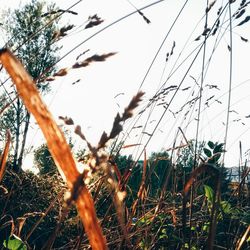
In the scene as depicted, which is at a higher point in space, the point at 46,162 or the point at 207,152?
the point at 46,162

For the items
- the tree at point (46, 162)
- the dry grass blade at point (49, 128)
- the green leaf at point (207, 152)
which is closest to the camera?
the dry grass blade at point (49, 128)

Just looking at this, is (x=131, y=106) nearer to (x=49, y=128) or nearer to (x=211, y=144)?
(x=49, y=128)

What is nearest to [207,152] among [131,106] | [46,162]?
[131,106]

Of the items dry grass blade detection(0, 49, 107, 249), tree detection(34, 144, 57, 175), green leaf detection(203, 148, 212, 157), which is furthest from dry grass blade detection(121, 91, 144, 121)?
green leaf detection(203, 148, 212, 157)

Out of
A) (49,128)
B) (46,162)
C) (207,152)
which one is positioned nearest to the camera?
(49,128)

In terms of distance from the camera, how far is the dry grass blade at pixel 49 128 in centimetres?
29

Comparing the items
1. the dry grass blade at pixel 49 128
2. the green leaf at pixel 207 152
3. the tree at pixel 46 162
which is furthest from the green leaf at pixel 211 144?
the dry grass blade at pixel 49 128

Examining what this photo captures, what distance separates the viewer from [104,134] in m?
0.34

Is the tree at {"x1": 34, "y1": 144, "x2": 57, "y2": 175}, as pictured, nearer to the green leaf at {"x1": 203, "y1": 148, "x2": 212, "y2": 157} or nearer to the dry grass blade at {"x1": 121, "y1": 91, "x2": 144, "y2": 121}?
the green leaf at {"x1": 203, "y1": 148, "x2": 212, "y2": 157}

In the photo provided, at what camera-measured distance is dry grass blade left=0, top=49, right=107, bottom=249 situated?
29 centimetres

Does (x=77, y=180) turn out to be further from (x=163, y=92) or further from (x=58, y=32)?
(x=163, y=92)

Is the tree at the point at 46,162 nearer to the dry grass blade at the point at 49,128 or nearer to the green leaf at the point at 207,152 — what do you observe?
the green leaf at the point at 207,152

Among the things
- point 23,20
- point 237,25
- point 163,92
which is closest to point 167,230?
point 163,92

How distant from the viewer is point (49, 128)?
31 cm
